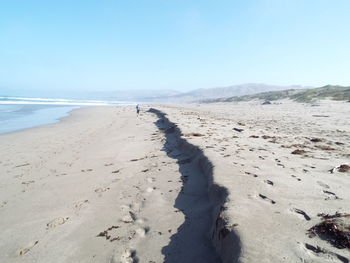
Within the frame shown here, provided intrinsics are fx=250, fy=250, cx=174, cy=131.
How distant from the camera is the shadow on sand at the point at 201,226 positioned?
249 cm

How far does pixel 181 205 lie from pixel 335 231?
2016 millimetres

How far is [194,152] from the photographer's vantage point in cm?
637

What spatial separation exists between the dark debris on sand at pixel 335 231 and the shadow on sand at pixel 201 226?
843 mm

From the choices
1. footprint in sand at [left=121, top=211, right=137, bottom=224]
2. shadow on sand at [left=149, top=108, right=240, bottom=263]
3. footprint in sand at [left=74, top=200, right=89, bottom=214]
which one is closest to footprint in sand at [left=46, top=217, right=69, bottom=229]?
footprint in sand at [left=74, top=200, right=89, bottom=214]

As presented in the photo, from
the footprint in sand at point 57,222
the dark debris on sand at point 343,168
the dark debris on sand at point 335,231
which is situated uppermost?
the dark debris on sand at point 335,231

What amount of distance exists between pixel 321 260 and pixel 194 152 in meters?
4.39

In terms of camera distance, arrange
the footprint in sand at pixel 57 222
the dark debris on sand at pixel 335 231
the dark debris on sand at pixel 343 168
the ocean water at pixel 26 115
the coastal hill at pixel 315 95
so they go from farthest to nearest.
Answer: the coastal hill at pixel 315 95
the ocean water at pixel 26 115
the dark debris on sand at pixel 343 168
the footprint in sand at pixel 57 222
the dark debris on sand at pixel 335 231

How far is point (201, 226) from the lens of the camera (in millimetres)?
3133

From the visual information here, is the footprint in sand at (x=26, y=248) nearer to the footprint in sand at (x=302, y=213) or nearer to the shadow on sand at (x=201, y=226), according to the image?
the shadow on sand at (x=201, y=226)

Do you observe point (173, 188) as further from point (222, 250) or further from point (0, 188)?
point (0, 188)

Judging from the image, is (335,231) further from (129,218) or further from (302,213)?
(129,218)

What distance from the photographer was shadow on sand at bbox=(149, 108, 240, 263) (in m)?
2.49

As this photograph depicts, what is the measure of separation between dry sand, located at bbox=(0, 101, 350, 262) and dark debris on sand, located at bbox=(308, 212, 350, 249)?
88 mm

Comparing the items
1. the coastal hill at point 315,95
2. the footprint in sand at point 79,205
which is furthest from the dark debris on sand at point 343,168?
the coastal hill at point 315,95
